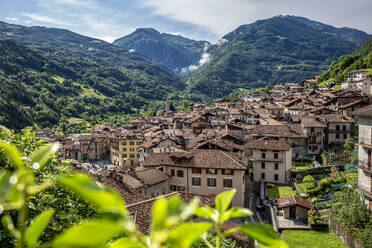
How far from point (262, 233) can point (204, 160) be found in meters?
35.9

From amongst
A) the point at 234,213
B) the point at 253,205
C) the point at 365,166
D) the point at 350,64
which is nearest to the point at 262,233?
the point at 234,213

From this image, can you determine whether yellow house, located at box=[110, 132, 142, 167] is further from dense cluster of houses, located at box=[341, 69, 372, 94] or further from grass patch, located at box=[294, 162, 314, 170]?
dense cluster of houses, located at box=[341, 69, 372, 94]

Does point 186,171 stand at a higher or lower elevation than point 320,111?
lower

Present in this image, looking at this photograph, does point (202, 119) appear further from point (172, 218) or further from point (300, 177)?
point (172, 218)

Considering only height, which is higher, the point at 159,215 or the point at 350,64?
the point at 350,64

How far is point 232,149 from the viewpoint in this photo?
47.9m

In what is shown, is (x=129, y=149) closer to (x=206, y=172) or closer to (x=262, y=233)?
(x=206, y=172)

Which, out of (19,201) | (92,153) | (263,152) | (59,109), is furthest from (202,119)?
(59,109)

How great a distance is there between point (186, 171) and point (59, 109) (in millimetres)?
155744

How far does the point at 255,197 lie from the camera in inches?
1567

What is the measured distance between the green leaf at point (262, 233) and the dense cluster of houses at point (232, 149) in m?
24.9

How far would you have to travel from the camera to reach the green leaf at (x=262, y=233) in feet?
3.61

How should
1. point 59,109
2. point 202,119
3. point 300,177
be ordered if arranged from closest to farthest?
point 300,177
point 202,119
point 59,109

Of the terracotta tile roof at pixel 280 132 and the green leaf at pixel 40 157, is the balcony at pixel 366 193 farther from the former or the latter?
the green leaf at pixel 40 157
